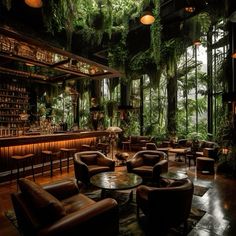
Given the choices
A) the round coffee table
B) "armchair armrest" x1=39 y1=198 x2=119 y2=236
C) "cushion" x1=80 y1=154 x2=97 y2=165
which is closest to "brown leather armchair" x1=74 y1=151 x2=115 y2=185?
"cushion" x1=80 y1=154 x2=97 y2=165

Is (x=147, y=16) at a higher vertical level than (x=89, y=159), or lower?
higher

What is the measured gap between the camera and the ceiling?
16.2 feet

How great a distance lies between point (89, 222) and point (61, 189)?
116 centimetres

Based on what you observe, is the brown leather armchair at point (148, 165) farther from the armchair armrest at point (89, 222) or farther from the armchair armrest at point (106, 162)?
the armchair armrest at point (89, 222)

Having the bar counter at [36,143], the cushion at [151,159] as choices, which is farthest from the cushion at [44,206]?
the cushion at [151,159]

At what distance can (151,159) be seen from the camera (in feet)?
17.4

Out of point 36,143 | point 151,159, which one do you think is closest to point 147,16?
point 151,159

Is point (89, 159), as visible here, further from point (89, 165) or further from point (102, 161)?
point (102, 161)

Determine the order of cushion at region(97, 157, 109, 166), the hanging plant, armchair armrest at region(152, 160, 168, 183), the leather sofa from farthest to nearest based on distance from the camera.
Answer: the leather sofa → the hanging plant → cushion at region(97, 157, 109, 166) → armchair armrest at region(152, 160, 168, 183)

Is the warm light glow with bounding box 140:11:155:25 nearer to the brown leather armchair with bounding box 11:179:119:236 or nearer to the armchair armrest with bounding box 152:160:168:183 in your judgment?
the armchair armrest with bounding box 152:160:168:183

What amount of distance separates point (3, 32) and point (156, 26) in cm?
517

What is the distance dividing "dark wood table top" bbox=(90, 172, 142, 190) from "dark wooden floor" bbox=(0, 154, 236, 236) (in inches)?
44.7

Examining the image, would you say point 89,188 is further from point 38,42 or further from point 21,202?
point 38,42

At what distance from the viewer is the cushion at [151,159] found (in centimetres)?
527
